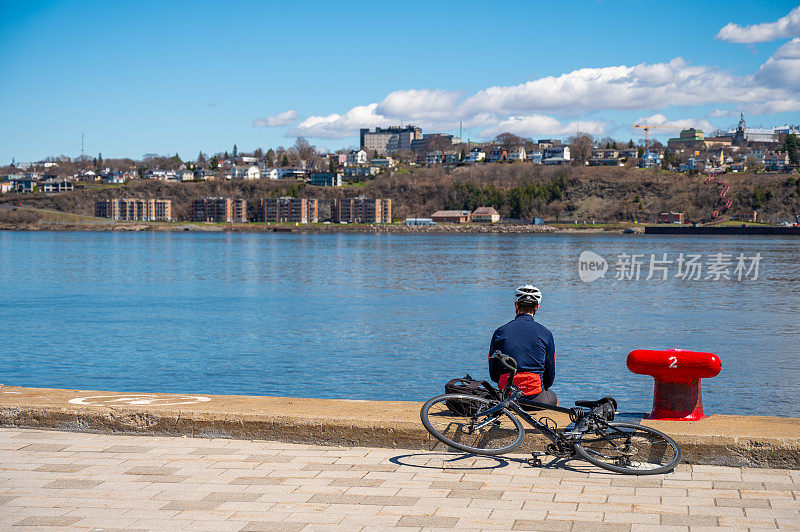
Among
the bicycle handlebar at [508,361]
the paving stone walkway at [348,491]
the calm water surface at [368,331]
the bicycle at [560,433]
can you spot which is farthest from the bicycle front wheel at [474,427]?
the calm water surface at [368,331]

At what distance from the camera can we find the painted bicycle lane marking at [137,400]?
8.12 metres

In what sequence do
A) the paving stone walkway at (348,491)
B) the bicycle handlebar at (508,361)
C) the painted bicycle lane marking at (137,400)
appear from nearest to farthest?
the paving stone walkway at (348,491), the bicycle handlebar at (508,361), the painted bicycle lane marking at (137,400)

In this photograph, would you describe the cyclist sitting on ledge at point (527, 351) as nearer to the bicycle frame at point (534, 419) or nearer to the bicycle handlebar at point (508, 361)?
the bicycle handlebar at point (508, 361)

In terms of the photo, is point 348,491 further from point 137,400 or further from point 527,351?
point 137,400

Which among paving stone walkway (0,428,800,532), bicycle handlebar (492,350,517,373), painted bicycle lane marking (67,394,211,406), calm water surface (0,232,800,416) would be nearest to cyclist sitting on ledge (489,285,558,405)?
bicycle handlebar (492,350,517,373)

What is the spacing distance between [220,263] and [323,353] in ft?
185

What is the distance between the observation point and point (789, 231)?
171000mm

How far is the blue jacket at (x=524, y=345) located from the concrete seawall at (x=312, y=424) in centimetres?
55

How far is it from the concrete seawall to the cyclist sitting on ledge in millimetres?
390

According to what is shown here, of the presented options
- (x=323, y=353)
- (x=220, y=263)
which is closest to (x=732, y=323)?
(x=323, y=353)

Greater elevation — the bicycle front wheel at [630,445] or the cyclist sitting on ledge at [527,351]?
the cyclist sitting on ledge at [527,351]

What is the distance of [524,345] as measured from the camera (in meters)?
7.35

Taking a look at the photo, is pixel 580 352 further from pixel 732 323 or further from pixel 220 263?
pixel 220 263

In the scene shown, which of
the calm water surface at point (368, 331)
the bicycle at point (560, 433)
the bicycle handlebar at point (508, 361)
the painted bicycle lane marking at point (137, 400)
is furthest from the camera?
the calm water surface at point (368, 331)
